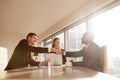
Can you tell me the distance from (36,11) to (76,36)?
1476mm

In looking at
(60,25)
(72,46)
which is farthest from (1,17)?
(72,46)

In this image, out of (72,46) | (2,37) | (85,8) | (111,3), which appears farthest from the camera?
(2,37)

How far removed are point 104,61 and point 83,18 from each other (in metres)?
2.23

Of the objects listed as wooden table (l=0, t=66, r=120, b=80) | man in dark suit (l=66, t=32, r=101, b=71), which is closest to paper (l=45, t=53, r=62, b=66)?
man in dark suit (l=66, t=32, r=101, b=71)

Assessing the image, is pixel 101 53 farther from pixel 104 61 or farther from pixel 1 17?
pixel 1 17

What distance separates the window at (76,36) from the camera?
482 centimetres

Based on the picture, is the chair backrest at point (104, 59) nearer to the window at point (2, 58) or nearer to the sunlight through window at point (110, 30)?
the sunlight through window at point (110, 30)

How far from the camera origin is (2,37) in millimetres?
7766

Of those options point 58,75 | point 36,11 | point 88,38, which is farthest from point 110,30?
point 58,75

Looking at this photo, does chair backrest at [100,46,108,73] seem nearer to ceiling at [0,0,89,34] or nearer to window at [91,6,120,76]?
window at [91,6,120,76]

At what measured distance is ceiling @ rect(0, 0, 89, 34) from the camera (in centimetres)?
430

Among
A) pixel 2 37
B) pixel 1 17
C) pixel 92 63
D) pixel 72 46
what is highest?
pixel 1 17

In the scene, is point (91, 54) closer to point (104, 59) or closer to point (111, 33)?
point (104, 59)

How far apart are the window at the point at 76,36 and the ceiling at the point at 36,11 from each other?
0.52 m
